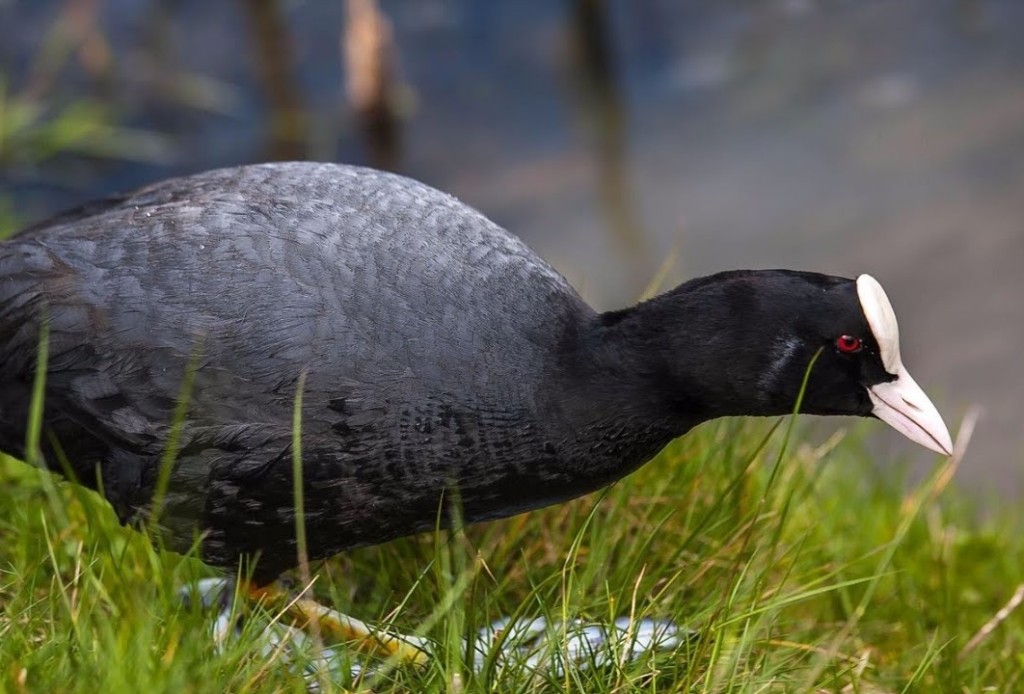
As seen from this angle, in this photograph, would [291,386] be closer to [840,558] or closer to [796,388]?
[796,388]

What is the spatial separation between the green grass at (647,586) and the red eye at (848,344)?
32cm

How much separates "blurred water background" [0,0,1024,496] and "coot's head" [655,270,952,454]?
405cm

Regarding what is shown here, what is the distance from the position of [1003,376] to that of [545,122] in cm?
347

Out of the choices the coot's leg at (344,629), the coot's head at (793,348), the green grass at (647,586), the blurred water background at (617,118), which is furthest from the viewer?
the blurred water background at (617,118)

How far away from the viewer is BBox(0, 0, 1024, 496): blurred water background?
7.36 meters

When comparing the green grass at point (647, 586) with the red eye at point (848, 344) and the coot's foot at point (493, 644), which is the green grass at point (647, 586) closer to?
the coot's foot at point (493, 644)

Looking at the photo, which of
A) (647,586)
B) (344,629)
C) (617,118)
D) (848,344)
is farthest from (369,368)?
(617,118)

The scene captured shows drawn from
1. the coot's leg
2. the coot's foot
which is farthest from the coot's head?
the coot's leg

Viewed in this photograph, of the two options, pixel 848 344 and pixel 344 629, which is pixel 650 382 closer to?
pixel 848 344

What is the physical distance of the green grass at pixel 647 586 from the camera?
8.10ft

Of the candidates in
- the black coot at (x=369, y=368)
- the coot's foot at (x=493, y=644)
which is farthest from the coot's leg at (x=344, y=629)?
the black coot at (x=369, y=368)

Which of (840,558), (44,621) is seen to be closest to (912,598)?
(840,558)

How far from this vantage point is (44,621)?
266 centimetres

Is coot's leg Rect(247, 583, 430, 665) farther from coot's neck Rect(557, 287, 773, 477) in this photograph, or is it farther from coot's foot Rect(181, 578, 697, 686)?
coot's neck Rect(557, 287, 773, 477)
